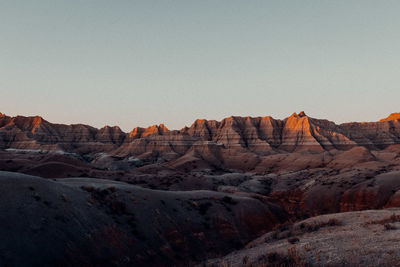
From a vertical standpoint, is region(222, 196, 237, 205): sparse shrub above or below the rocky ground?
below

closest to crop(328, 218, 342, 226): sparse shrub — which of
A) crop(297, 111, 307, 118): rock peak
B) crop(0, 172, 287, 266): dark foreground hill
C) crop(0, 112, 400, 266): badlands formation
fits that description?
crop(0, 112, 400, 266): badlands formation

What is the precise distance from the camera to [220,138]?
147 meters

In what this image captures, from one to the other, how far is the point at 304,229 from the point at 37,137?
160m

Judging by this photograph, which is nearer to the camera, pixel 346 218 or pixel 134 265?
pixel 134 265

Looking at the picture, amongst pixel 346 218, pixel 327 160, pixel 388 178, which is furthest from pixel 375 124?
pixel 346 218

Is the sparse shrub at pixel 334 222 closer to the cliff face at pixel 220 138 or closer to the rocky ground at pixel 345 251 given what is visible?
the rocky ground at pixel 345 251

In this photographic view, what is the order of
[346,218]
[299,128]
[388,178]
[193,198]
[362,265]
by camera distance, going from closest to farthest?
1. [362,265]
2. [346,218]
3. [193,198]
4. [388,178]
5. [299,128]

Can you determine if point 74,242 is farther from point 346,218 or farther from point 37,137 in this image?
point 37,137

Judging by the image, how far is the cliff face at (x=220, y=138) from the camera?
120688 millimetres

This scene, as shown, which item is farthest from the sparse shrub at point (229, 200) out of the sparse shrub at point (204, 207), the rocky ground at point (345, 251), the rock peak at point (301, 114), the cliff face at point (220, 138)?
the rock peak at point (301, 114)

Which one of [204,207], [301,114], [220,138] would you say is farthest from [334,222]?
[301,114]

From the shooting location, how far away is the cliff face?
396 ft

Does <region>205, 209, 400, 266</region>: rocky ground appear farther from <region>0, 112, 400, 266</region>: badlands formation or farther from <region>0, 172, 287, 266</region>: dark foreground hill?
<region>0, 172, 287, 266</region>: dark foreground hill

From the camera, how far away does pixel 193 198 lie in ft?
86.0
